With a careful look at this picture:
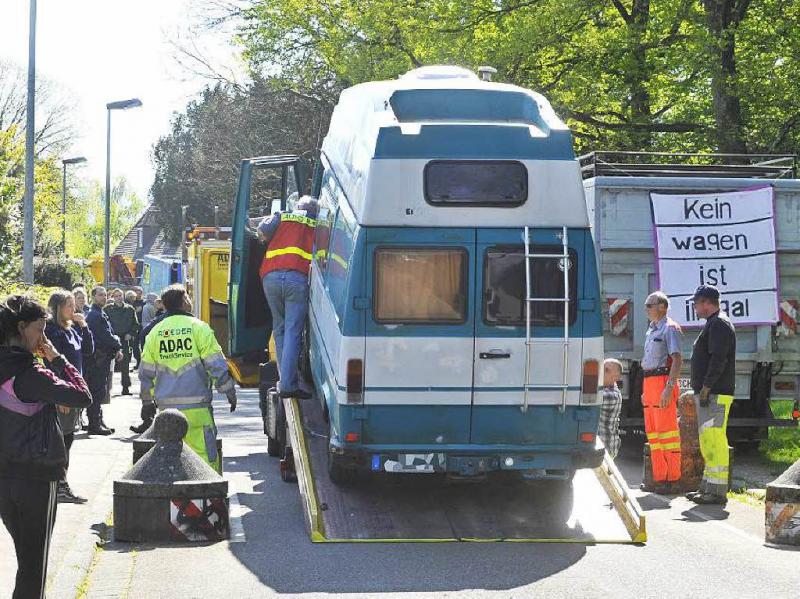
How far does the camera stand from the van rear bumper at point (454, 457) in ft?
32.6

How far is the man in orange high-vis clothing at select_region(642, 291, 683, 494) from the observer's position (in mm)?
12406

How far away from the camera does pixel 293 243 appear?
12.6 metres

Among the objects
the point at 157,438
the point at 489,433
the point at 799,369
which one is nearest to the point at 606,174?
the point at 799,369

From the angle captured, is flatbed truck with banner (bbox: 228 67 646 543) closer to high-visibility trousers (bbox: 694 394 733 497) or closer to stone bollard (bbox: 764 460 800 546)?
stone bollard (bbox: 764 460 800 546)

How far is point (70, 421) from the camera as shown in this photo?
37.0 ft

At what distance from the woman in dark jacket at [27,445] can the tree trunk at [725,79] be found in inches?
694

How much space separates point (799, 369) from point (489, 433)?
5.96 metres

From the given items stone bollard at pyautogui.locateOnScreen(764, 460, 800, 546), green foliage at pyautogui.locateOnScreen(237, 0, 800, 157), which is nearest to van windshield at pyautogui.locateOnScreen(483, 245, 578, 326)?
stone bollard at pyautogui.locateOnScreen(764, 460, 800, 546)

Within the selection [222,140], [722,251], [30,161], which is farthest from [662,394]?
[222,140]

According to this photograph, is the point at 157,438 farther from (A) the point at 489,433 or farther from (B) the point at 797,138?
(B) the point at 797,138

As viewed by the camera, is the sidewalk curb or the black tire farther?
the black tire

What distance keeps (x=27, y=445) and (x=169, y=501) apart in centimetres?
309

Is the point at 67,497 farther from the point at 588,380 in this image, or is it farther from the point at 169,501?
the point at 588,380

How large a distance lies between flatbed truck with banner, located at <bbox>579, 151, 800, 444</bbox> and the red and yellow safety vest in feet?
10.9
